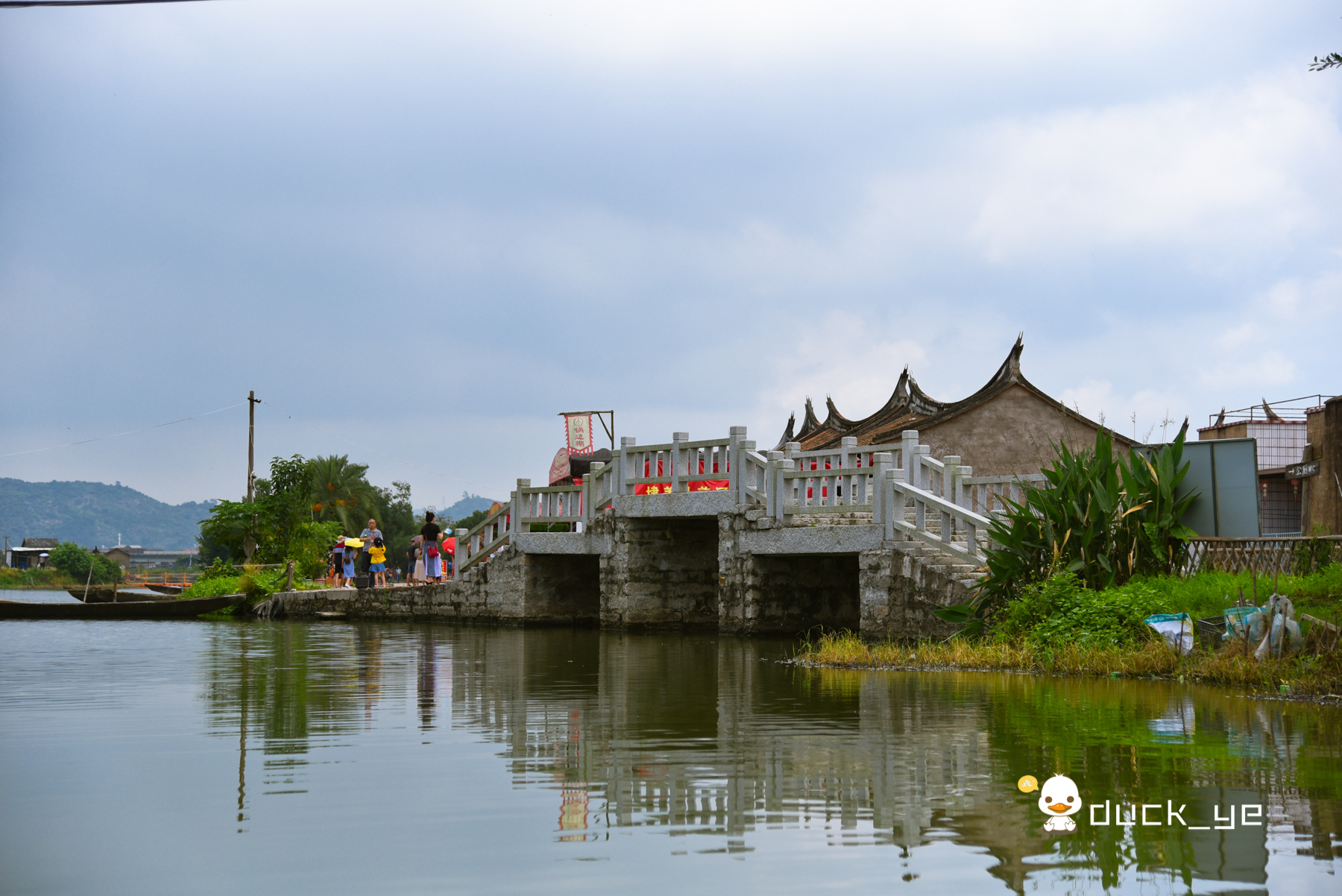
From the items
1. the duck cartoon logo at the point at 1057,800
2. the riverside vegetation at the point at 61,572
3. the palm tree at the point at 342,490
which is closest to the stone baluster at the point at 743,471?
the duck cartoon logo at the point at 1057,800

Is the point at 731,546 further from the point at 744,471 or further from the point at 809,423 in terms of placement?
the point at 809,423

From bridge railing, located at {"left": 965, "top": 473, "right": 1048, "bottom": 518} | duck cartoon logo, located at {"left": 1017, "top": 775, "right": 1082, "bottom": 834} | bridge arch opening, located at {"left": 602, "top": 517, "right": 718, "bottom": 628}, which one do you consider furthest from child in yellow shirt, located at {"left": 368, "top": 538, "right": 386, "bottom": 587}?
duck cartoon logo, located at {"left": 1017, "top": 775, "right": 1082, "bottom": 834}

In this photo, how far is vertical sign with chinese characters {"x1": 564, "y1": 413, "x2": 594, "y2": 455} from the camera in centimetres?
2942

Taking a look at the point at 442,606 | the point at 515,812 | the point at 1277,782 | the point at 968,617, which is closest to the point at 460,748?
the point at 515,812

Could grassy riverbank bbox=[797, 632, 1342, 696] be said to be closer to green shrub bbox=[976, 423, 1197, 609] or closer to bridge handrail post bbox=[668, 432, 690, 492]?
green shrub bbox=[976, 423, 1197, 609]

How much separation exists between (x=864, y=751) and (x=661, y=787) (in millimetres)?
1523

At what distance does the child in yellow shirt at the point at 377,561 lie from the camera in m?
26.8

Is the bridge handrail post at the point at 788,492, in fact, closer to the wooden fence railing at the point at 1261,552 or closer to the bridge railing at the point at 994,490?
the bridge railing at the point at 994,490

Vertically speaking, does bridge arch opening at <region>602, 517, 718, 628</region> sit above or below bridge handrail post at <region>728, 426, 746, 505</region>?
below

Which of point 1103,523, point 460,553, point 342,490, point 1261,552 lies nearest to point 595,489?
point 460,553

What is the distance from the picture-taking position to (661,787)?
244 inches

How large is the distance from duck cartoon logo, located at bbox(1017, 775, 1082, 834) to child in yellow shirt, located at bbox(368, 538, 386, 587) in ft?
72.2

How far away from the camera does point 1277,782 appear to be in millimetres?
6031

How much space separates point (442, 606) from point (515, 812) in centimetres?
1987
